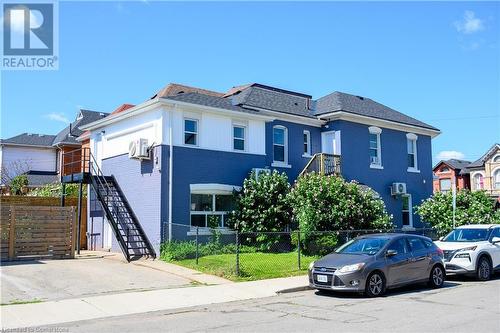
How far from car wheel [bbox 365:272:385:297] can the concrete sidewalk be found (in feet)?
7.22

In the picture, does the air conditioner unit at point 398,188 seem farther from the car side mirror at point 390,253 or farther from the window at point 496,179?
the window at point 496,179

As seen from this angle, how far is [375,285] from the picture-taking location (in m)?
11.7

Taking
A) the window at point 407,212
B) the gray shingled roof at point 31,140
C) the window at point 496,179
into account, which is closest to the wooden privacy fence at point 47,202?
the window at point 407,212

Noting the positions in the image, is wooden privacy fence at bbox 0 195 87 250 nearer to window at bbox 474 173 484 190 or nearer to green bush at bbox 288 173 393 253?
green bush at bbox 288 173 393 253

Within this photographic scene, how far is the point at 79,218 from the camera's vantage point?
21.1 metres

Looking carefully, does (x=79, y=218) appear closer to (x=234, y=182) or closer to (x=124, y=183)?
(x=124, y=183)

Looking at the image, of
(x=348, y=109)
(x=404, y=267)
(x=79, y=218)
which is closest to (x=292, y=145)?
(x=348, y=109)

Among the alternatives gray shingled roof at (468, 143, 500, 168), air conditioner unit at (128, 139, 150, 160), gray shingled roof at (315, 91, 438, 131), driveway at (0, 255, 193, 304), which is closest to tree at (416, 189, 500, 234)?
gray shingled roof at (315, 91, 438, 131)

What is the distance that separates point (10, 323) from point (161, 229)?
9613 mm

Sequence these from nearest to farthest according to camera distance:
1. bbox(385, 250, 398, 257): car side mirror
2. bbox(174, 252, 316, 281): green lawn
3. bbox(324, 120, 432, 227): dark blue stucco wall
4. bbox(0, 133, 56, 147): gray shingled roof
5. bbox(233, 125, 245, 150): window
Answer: bbox(385, 250, 398, 257): car side mirror
bbox(174, 252, 316, 281): green lawn
bbox(233, 125, 245, 150): window
bbox(324, 120, 432, 227): dark blue stucco wall
bbox(0, 133, 56, 147): gray shingled roof

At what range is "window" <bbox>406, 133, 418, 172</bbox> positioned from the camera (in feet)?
93.6

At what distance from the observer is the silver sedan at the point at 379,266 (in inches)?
456

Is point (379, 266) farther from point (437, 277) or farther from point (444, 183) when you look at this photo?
point (444, 183)

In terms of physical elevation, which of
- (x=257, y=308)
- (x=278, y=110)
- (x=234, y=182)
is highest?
(x=278, y=110)
